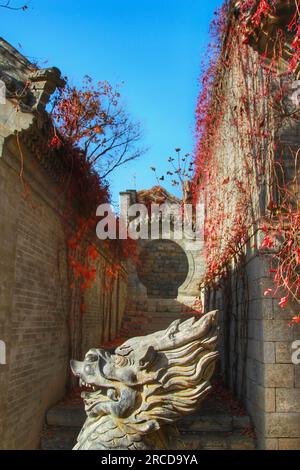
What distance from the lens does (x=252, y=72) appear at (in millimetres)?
6793

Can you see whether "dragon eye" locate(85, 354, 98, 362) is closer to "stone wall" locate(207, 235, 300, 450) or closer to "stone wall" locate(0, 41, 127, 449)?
"stone wall" locate(0, 41, 127, 449)

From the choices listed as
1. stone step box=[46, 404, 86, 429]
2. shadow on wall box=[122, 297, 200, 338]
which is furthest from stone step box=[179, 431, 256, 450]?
shadow on wall box=[122, 297, 200, 338]

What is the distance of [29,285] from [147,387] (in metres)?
3.01

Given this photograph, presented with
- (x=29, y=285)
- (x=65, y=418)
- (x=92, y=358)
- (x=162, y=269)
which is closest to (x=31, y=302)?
(x=29, y=285)

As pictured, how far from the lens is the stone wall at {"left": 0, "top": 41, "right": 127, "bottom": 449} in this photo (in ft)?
16.0

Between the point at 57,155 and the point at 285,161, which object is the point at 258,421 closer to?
the point at 285,161

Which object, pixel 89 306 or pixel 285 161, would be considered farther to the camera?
pixel 89 306

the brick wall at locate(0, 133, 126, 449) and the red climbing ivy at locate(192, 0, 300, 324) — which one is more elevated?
the red climbing ivy at locate(192, 0, 300, 324)

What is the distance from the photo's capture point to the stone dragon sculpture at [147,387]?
3.12 metres

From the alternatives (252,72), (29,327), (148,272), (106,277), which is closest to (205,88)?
(252,72)

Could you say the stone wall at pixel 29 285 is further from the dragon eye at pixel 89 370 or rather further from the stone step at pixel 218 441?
the stone step at pixel 218 441

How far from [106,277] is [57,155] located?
5.83 meters

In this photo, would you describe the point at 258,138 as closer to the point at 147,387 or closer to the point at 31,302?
the point at 31,302

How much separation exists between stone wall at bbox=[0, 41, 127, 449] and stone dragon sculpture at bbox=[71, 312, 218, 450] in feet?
6.29
